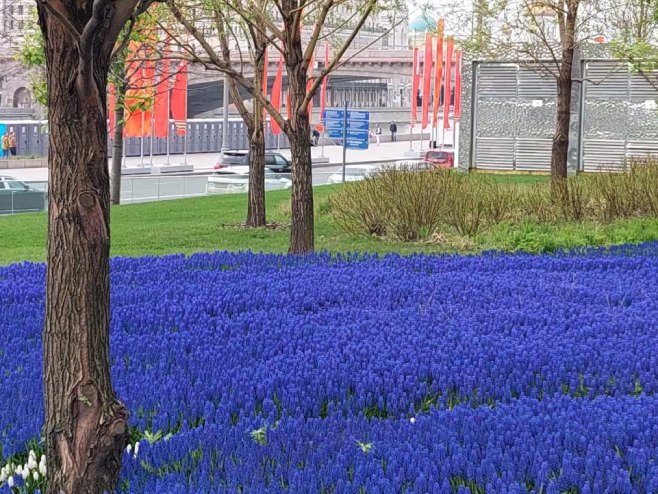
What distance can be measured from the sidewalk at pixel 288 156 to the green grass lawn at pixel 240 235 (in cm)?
2770

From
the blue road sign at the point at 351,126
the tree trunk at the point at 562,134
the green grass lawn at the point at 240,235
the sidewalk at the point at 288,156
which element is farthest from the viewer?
the sidewalk at the point at 288,156

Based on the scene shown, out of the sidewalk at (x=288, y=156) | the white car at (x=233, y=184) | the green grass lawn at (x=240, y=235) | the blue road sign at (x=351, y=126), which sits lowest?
the sidewalk at (x=288, y=156)

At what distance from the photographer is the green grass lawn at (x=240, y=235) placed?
14430 millimetres

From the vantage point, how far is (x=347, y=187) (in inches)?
746

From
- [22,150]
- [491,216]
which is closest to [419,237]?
[491,216]

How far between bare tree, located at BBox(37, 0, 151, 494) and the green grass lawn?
28.4 feet

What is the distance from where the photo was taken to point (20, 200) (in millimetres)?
33031

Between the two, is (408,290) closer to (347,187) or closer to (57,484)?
(57,484)

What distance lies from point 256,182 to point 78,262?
15472mm

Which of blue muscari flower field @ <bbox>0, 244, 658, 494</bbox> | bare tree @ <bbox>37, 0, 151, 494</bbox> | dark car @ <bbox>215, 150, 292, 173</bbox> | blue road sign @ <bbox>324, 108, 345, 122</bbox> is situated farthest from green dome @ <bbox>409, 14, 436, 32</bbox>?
dark car @ <bbox>215, 150, 292, 173</bbox>

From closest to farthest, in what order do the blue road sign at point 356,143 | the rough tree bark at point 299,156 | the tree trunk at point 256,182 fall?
the rough tree bark at point 299,156 < the tree trunk at point 256,182 < the blue road sign at point 356,143

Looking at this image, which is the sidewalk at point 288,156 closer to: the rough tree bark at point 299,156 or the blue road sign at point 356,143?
the blue road sign at point 356,143

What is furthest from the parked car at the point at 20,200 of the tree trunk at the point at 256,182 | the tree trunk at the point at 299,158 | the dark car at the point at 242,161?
the tree trunk at the point at 299,158

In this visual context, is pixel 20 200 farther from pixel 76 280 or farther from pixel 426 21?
pixel 76 280
